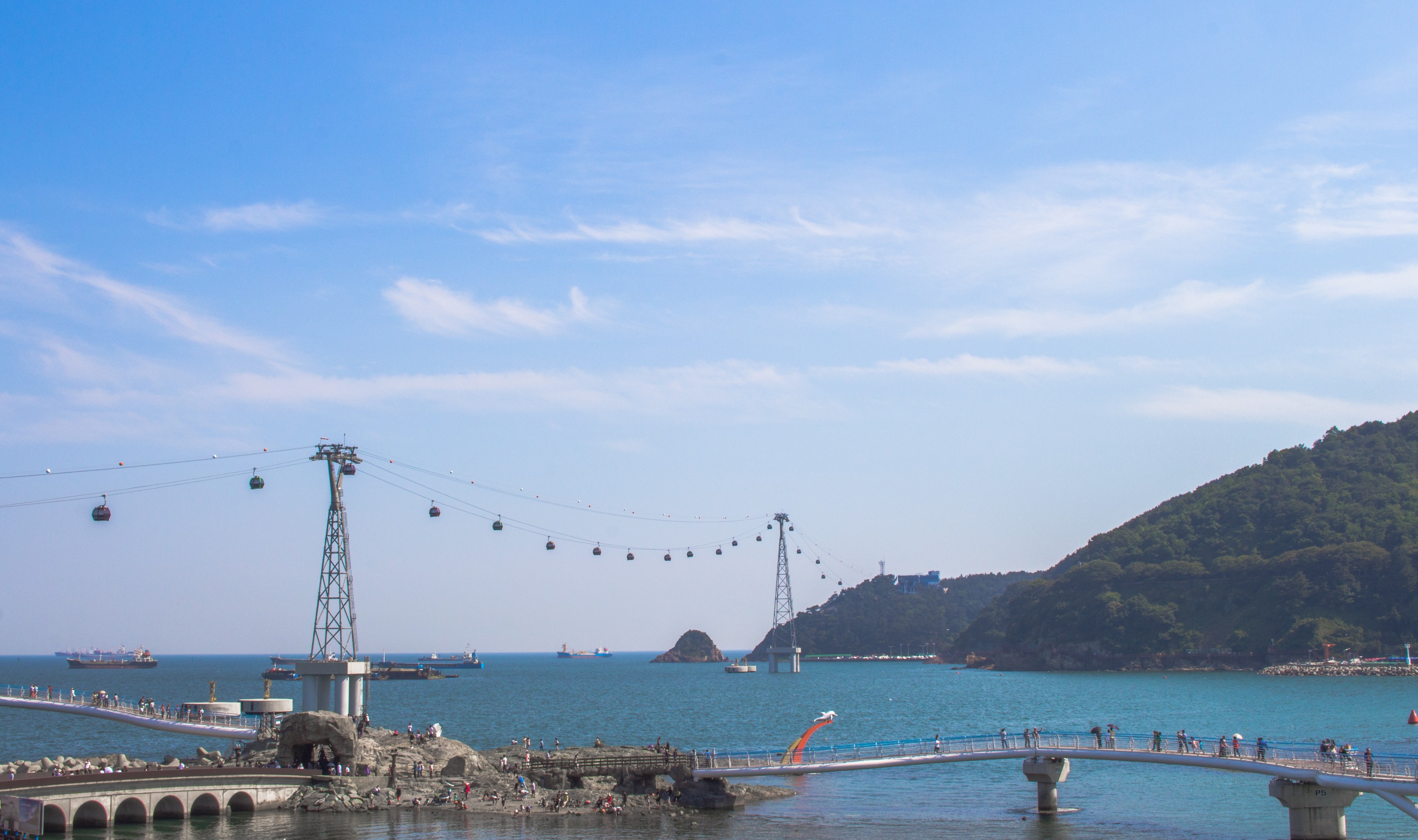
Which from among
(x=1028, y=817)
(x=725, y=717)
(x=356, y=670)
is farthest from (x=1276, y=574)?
(x=356, y=670)

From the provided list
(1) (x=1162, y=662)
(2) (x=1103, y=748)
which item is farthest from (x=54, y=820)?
(1) (x=1162, y=662)

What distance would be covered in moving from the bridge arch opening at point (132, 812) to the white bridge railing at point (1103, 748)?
67.4 ft

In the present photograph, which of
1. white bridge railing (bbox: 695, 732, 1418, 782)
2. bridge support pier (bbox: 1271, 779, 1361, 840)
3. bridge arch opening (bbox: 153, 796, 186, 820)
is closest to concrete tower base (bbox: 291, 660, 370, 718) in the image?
bridge arch opening (bbox: 153, 796, 186, 820)

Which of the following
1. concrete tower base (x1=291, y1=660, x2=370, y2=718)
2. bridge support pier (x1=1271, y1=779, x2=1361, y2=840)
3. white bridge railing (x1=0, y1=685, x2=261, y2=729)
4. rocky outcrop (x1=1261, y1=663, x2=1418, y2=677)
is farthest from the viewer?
rocky outcrop (x1=1261, y1=663, x2=1418, y2=677)

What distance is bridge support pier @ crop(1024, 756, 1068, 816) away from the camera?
44969 millimetres

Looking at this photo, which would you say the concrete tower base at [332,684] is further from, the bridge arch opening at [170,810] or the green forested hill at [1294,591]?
the green forested hill at [1294,591]

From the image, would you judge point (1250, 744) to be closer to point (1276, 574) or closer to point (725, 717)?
point (725, 717)

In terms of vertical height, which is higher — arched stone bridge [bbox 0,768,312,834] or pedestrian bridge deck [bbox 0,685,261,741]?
pedestrian bridge deck [bbox 0,685,261,741]

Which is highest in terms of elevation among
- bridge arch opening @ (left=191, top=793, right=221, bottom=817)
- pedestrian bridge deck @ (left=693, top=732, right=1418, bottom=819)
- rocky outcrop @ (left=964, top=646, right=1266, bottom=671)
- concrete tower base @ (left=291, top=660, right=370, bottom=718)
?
concrete tower base @ (left=291, top=660, right=370, bottom=718)

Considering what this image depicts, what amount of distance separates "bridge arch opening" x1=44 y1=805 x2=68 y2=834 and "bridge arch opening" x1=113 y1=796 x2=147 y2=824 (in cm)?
225

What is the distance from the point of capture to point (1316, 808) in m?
37.1

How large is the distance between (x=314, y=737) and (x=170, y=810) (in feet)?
19.1

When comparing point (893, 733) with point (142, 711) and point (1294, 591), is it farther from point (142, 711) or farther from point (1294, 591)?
point (1294, 591)

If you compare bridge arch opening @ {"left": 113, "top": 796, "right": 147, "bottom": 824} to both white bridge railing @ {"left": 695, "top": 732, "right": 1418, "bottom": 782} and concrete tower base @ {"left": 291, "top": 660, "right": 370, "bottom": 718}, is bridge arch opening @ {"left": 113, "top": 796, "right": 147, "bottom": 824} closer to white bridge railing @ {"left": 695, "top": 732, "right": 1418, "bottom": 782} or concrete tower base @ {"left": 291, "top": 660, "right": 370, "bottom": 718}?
concrete tower base @ {"left": 291, "top": 660, "right": 370, "bottom": 718}
